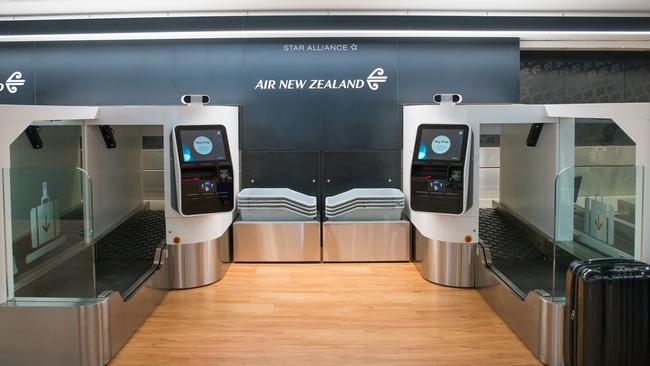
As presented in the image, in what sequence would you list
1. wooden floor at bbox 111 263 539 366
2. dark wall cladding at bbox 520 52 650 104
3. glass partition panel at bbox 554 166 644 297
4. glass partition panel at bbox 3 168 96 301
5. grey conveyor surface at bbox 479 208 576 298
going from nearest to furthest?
1. glass partition panel at bbox 3 168 96 301
2. glass partition panel at bbox 554 166 644 297
3. grey conveyor surface at bbox 479 208 576 298
4. wooden floor at bbox 111 263 539 366
5. dark wall cladding at bbox 520 52 650 104

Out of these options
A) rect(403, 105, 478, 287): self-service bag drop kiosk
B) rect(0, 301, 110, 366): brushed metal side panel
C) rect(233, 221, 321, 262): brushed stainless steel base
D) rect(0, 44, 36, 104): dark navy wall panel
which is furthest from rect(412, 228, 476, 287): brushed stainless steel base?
rect(0, 44, 36, 104): dark navy wall panel

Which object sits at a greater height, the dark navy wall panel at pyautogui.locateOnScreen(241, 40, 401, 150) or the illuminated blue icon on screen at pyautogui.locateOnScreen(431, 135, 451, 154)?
the dark navy wall panel at pyautogui.locateOnScreen(241, 40, 401, 150)

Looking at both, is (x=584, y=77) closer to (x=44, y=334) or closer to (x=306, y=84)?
(x=306, y=84)

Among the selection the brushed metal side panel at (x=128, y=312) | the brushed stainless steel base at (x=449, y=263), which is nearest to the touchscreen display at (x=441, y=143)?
the brushed stainless steel base at (x=449, y=263)

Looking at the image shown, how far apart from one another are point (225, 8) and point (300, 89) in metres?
1.35

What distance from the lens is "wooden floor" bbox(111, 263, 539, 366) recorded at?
457 cm

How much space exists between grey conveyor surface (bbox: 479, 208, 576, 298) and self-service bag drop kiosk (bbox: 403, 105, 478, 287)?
0.28 m

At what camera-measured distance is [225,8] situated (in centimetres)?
687

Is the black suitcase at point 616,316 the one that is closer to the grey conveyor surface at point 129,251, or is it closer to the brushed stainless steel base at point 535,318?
the brushed stainless steel base at point 535,318

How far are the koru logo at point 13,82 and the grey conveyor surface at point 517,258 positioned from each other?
18.7ft

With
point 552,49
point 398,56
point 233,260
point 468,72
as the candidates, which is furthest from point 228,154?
point 552,49

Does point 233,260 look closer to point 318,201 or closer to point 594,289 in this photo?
point 318,201

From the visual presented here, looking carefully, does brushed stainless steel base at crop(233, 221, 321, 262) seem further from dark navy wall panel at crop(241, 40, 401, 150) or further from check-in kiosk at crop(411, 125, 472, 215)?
check-in kiosk at crop(411, 125, 472, 215)

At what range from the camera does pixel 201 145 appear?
611 centimetres
